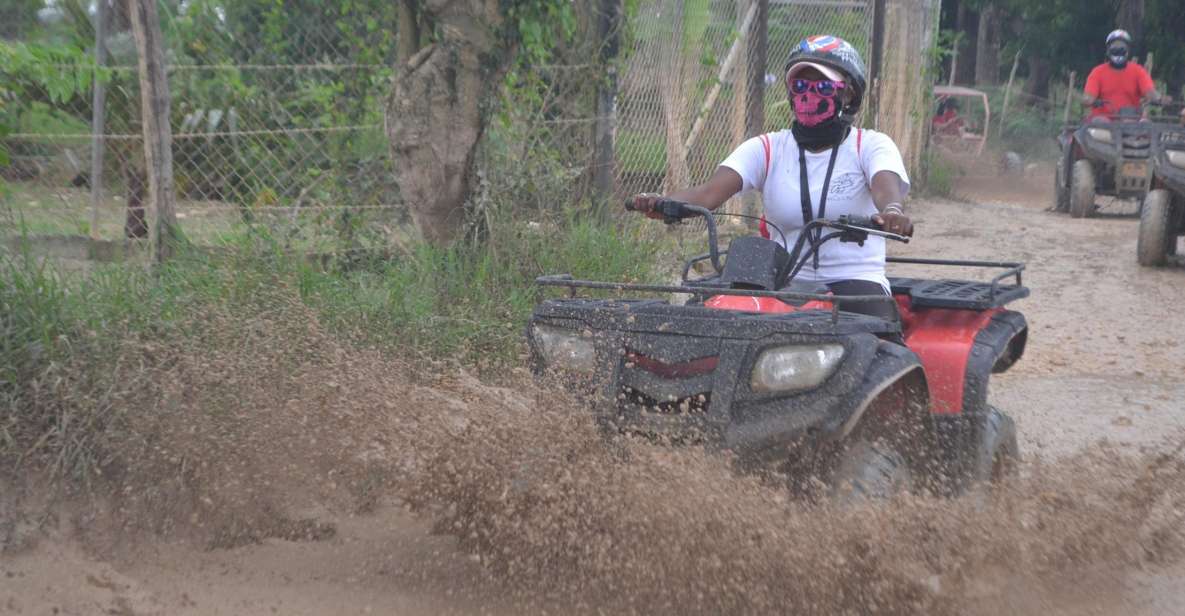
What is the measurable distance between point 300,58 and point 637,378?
4.24 metres

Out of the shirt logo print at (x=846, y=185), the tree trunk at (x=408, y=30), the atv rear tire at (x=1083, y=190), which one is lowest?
the atv rear tire at (x=1083, y=190)

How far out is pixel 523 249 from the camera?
21.7ft

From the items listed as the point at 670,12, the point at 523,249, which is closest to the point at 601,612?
the point at 523,249

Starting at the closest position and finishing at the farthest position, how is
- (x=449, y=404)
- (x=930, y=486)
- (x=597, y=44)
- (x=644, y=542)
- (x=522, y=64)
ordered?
(x=644, y=542)
(x=930, y=486)
(x=449, y=404)
(x=522, y=64)
(x=597, y=44)

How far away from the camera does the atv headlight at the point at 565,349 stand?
3691 millimetres

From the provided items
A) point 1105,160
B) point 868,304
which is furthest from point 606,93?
point 1105,160

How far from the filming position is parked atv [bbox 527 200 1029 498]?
344 cm

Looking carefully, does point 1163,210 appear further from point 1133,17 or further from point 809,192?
point 1133,17

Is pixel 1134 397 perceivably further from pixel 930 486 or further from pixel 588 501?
pixel 588 501

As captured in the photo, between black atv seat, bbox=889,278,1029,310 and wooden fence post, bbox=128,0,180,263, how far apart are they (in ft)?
10.7

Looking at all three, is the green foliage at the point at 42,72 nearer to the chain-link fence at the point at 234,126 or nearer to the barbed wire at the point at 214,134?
the chain-link fence at the point at 234,126

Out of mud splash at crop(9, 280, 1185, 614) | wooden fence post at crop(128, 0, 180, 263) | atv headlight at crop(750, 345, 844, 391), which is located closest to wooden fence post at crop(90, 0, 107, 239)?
wooden fence post at crop(128, 0, 180, 263)

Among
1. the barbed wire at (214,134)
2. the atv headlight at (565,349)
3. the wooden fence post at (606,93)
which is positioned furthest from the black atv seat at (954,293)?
the barbed wire at (214,134)

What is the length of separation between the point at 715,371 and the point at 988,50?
31.6 m
